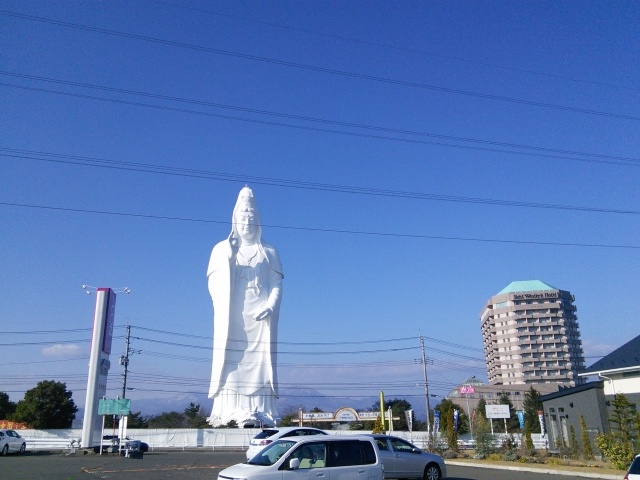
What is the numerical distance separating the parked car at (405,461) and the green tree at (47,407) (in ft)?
122

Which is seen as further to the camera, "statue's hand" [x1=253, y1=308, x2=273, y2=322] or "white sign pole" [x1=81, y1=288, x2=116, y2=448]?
"statue's hand" [x1=253, y1=308, x2=273, y2=322]

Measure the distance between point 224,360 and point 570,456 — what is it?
3358cm

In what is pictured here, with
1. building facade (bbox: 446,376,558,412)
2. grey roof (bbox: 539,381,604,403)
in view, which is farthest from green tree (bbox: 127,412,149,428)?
building facade (bbox: 446,376,558,412)

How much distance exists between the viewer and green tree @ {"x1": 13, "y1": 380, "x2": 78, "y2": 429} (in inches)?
1689

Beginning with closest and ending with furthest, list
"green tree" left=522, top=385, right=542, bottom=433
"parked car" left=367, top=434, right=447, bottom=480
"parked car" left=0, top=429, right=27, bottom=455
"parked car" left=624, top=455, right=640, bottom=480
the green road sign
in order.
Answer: "parked car" left=624, top=455, right=640, bottom=480
"parked car" left=367, top=434, right=447, bottom=480
"parked car" left=0, top=429, right=27, bottom=455
the green road sign
"green tree" left=522, top=385, right=542, bottom=433

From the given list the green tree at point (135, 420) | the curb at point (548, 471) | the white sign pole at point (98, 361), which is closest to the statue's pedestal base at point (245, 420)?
the green tree at point (135, 420)

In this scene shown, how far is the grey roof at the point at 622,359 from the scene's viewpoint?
26203mm

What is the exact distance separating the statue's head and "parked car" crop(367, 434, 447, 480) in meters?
40.0

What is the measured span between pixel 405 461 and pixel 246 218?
40.8m

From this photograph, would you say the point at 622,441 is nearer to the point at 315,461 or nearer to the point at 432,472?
the point at 432,472

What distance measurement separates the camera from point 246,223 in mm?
53781

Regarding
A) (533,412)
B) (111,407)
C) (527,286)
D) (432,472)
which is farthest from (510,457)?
(527,286)

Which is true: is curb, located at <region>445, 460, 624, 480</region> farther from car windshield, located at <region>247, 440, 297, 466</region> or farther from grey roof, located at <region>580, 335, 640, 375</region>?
car windshield, located at <region>247, 440, 297, 466</region>

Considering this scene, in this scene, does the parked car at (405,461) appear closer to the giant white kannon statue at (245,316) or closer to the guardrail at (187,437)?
the guardrail at (187,437)
